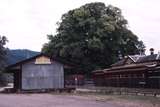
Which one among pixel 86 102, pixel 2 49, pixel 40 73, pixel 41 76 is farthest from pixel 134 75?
pixel 2 49

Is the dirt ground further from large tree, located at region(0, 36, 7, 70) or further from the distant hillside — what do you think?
the distant hillside

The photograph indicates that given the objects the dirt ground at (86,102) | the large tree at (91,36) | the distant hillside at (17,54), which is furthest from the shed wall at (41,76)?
the distant hillside at (17,54)

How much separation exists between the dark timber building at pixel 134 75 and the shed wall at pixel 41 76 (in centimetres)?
→ 979

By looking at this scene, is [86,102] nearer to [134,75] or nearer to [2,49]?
[134,75]

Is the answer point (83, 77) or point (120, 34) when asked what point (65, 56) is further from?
point (120, 34)

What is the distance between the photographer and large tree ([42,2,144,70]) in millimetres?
71688

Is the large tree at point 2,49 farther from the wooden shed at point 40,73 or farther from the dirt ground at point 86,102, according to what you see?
the dirt ground at point 86,102

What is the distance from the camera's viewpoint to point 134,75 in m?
52.3

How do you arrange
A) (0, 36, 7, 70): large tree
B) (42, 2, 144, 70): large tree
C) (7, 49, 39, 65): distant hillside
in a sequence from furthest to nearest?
(7, 49, 39, 65): distant hillside → (0, 36, 7, 70): large tree → (42, 2, 144, 70): large tree

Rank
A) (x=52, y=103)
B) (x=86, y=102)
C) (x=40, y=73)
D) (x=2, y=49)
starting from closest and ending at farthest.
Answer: (x=52, y=103)
(x=86, y=102)
(x=40, y=73)
(x=2, y=49)

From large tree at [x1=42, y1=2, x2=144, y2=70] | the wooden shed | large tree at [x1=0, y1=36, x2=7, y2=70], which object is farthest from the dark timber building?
large tree at [x1=0, y1=36, x2=7, y2=70]

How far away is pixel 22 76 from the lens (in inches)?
1870

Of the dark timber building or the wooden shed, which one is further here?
the wooden shed

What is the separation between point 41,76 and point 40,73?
38cm
